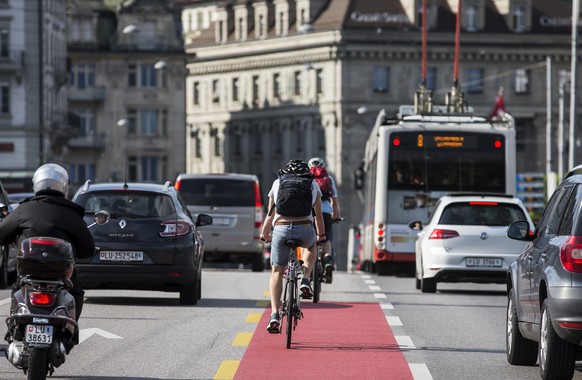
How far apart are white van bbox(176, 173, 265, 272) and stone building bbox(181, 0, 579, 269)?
2797 inches

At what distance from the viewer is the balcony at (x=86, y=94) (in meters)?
110

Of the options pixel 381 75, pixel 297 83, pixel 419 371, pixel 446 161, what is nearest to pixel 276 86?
pixel 297 83

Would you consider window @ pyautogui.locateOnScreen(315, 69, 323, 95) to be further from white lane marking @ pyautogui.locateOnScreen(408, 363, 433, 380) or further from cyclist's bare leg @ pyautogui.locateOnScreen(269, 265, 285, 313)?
white lane marking @ pyautogui.locateOnScreen(408, 363, 433, 380)

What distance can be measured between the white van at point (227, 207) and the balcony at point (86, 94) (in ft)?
239

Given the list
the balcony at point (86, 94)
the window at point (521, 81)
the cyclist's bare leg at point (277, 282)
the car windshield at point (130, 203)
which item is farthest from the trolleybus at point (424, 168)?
the window at point (521, 81)

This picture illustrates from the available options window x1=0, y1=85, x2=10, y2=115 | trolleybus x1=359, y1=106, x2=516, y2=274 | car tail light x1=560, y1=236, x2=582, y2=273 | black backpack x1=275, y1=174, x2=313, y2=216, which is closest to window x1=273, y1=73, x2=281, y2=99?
window x1=0, y1=85, x2=10, y2=115

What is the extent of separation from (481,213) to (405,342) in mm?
10388

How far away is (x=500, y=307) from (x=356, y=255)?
4627cm

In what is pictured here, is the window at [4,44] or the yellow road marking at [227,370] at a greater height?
the window at [4,44]

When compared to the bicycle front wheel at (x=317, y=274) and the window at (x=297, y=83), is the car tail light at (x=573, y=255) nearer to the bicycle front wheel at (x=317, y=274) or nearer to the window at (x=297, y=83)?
the bicycle front wheel at (x=317, y=274)

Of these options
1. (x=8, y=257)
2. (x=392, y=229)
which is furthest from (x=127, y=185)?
(x=392, y=229)

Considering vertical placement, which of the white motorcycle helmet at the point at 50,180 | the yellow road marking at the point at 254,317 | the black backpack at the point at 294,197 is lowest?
the yellow road marking at the point at 254,317

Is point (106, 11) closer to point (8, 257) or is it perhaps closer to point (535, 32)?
point (535, 32)

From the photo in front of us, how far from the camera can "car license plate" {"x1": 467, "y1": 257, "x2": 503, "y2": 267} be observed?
2770 centimetres
